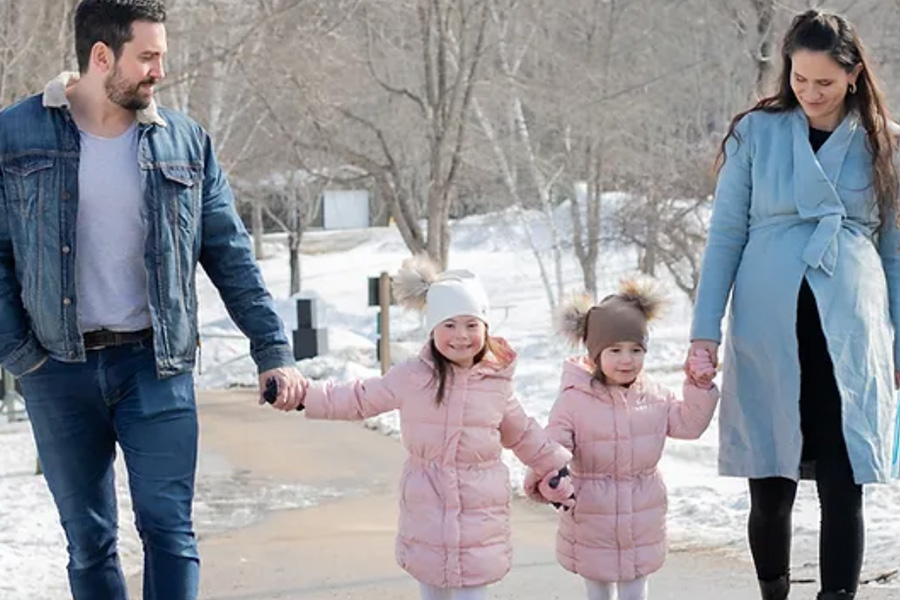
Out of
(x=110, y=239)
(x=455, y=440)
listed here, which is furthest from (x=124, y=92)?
(x=455, y=440)

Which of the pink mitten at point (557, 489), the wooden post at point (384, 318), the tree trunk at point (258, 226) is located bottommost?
the tree trunk at point (258, 226)

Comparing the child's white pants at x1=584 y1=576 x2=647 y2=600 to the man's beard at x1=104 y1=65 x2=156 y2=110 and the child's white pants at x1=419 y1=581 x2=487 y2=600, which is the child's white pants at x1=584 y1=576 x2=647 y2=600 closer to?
the child's white pants at x1=419 y1=581 x2=487 y2=600

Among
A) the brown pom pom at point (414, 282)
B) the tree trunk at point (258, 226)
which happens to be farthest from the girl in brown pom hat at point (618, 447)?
the tree trunk at point (258, 226)

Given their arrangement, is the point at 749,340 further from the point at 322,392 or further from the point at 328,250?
the point at 328,250

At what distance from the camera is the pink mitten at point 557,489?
186 inches

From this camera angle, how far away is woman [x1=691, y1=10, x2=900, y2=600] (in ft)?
15.5

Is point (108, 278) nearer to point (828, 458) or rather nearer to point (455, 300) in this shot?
point (455, 300)

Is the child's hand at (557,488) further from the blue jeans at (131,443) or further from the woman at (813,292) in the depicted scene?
the blue jeans at (131,443)

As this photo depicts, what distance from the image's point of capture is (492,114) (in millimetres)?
25406

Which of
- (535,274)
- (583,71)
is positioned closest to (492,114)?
(583,71)

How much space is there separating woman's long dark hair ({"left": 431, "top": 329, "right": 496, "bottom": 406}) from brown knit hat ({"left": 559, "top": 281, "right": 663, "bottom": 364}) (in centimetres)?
41

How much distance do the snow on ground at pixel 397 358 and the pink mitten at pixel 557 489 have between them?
3.06ft

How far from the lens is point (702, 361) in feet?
15.8

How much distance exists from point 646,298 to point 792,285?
580 mm
